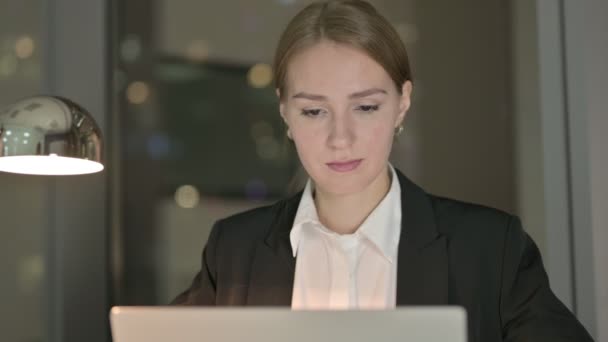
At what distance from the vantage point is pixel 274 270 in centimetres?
166

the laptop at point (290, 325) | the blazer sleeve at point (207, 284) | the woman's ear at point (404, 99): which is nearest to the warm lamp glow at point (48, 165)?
the blazer sleeve at point (207, 284)

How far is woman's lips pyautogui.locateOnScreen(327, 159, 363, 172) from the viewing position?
1564 mm

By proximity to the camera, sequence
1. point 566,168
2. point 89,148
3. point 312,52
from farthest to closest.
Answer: point 566,168 < point 89,148 < point 312,52

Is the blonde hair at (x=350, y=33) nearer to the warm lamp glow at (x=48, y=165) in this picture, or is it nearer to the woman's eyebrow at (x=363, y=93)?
the woman's eyebrow at (x=363, y=93)

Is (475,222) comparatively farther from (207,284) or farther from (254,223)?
(207,284)

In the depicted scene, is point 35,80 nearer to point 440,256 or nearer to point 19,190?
point 19,190

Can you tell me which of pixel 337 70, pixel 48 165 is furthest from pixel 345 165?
pixel 48 165

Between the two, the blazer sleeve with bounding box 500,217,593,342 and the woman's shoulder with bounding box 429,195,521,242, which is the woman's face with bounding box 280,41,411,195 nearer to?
the woman's shoulder with bounding box 429,195,521,242

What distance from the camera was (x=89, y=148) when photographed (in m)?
1.71

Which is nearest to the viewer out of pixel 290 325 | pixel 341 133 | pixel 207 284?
pixel 290 325

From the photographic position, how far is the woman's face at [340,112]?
1535 millimetres

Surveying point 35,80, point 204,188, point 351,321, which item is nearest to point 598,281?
point 351,321

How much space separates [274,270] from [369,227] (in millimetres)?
215

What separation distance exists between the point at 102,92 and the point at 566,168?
1274mm
